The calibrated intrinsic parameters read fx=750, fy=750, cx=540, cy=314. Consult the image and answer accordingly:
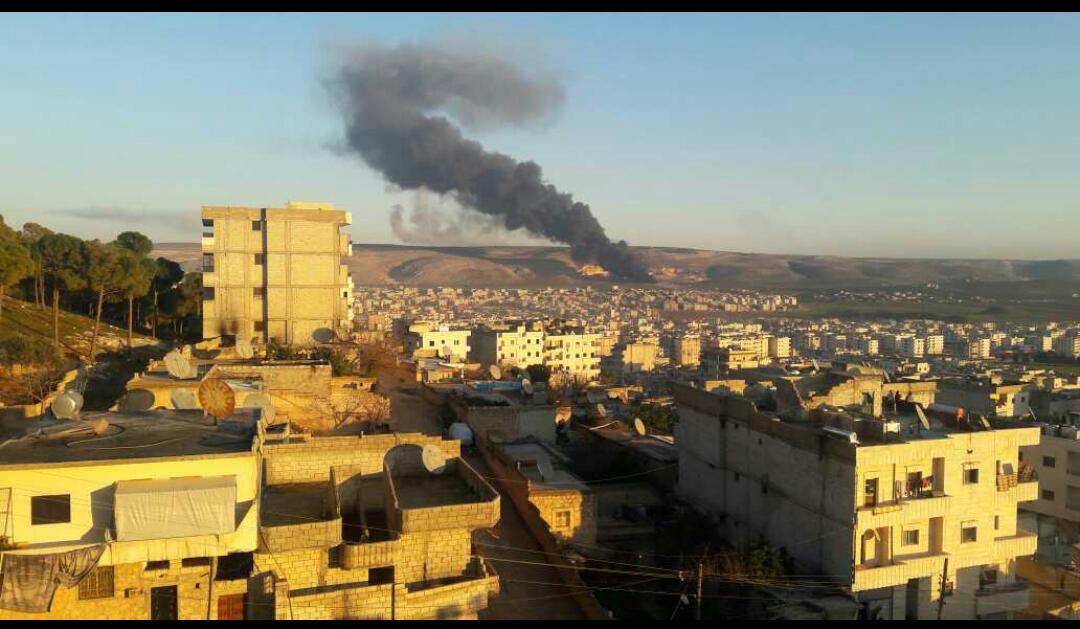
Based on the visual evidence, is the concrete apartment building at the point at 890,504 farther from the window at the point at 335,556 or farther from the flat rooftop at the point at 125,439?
the flat rooftop at the point at 125,439

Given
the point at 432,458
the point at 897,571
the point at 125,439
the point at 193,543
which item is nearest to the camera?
the point at 193,543

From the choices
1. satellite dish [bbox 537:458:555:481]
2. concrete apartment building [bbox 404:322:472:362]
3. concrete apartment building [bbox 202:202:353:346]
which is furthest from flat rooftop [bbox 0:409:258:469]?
concrete apartment building [bbox 404:322:472:362]

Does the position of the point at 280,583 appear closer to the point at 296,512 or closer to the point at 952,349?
the point at 296,512

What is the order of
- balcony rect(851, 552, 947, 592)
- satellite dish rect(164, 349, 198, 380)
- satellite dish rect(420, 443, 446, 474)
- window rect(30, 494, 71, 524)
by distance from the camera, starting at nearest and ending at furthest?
window rect(30, 494, 71, 524)
balcony rect(851, 552, 947, 592)
satellite dish rect(420, 443, 446, 474)
satellite dish rect(164, 349, 198, 380)

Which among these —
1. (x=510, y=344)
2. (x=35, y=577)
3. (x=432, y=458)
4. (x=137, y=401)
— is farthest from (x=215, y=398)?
(x=510, y=344)

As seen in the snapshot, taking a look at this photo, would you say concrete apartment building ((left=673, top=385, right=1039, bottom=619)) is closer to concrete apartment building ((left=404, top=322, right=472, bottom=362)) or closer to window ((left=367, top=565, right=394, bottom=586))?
window ((left=367, top=565, right=394, bottom=586))

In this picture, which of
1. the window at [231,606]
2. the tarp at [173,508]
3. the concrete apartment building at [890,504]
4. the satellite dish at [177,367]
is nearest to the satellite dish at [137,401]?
the satellite dish at [177,367]

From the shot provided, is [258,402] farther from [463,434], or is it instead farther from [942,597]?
[942,597]
